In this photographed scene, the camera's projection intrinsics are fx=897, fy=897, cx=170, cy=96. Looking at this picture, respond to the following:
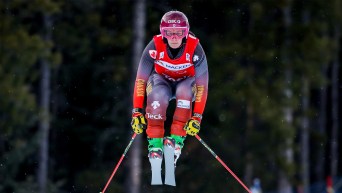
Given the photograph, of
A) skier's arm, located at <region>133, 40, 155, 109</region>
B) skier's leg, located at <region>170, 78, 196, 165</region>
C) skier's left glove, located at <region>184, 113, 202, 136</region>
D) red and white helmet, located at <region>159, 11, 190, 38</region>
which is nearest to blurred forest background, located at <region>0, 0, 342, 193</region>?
skier's arm, located at <region>133, 40, 155, 109</region>

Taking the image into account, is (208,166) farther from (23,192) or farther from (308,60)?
(23,192)

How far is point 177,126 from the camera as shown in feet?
26.5

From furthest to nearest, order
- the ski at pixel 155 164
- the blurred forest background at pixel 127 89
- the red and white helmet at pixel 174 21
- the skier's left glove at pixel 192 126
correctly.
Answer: the blurred forest background at pixel 127 89
the ski at pixel 155 164
the skier's left glove at pixel 192 126
the red and white helmet at pixel 174 21

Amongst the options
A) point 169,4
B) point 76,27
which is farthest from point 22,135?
point 169,4

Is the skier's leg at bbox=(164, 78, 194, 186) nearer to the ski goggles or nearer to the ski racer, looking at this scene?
the ski racer

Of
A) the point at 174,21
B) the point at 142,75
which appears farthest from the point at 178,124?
the point at 174,21

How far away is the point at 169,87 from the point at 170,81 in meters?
0.07

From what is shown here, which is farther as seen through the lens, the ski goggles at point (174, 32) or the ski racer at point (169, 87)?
the ski racer at point (169, 87)

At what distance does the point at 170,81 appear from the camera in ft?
26.9

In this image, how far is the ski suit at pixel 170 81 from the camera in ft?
26.0

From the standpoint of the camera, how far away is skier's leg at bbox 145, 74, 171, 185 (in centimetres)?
798

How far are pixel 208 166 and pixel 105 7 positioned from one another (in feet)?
18.4

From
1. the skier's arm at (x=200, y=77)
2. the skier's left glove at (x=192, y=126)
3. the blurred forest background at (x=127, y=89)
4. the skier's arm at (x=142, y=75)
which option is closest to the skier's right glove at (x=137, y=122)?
the skier's arm at (x=142, y=75)

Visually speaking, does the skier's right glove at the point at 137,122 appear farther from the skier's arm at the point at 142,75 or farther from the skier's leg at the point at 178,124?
the skier's leg at the point at 178,124
